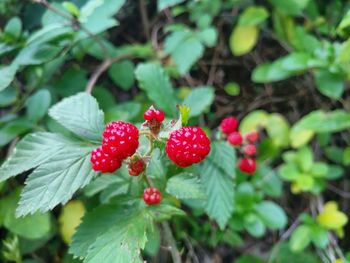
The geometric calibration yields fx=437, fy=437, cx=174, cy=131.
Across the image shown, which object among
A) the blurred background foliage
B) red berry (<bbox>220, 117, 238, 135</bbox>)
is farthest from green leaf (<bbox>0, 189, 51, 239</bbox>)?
red berry (<bbox>220, 117, 238, 135</bbox>)

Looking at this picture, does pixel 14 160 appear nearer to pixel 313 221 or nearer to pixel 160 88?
pixel 160 88

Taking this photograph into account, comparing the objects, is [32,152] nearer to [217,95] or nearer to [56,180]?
[56,180]

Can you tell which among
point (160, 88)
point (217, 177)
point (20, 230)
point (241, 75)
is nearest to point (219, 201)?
point (217, 177)

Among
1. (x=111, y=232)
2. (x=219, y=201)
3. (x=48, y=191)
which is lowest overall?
(x=219, y=201)

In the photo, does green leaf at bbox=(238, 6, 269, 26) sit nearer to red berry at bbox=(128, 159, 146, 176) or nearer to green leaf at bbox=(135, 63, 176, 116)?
green leaf at bbox=(135, 63, 176, 116)

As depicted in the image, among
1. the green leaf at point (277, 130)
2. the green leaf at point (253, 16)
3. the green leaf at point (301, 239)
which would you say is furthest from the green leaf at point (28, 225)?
the green leaf at point (253, 16)

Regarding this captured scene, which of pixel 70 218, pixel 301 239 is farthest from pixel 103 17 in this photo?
pixel 301 239
